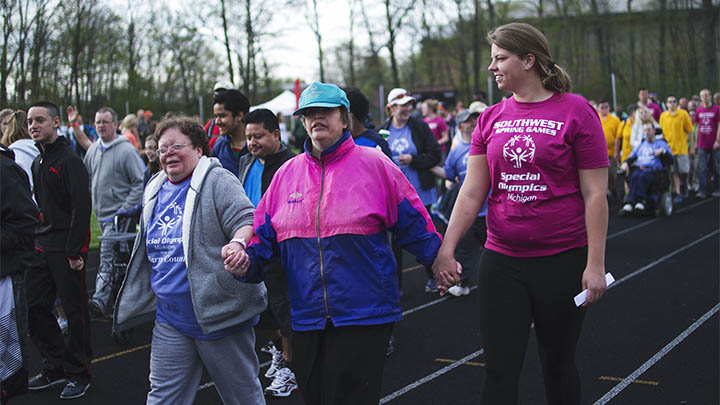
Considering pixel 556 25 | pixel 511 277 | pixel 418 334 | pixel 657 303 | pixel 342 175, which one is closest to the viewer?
pixel 342 175

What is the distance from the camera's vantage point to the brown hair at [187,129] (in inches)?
156

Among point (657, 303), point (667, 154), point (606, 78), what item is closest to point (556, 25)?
point (606, 78)

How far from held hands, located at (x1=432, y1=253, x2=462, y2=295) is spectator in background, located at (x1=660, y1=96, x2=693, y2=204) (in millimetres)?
14107

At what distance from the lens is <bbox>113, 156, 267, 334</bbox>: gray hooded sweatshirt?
3684 mm

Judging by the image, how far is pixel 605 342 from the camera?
6258mm

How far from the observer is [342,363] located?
3.14 metres

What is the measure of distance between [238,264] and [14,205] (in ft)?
5.92

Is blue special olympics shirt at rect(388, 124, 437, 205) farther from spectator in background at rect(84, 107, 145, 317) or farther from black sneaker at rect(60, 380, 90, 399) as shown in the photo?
black sneaker at rect(60, 380, 90, 399)

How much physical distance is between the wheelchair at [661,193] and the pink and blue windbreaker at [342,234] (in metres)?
11.8

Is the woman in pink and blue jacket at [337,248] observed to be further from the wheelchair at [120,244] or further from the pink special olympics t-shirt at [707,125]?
the pink special olympics t-shirt at [707,125]

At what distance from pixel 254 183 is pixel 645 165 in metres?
10.6

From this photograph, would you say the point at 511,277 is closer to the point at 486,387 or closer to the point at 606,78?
the point at 486,387

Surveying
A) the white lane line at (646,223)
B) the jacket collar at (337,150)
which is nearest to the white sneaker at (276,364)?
the jacket collar at (337,150)

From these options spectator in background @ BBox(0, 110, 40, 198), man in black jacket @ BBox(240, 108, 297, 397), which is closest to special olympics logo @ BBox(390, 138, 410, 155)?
man in black jacket @ BBox(240, 108, 297, 397)
